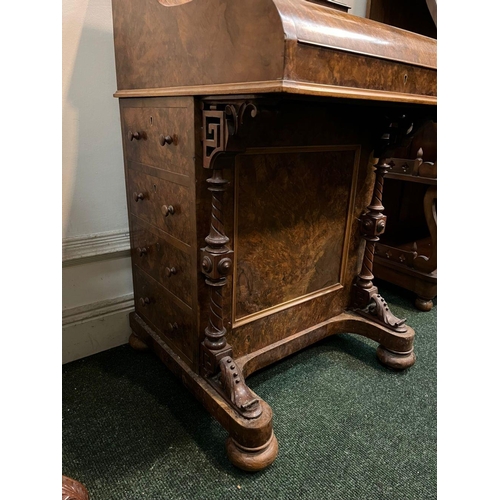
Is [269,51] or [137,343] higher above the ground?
[269,51]

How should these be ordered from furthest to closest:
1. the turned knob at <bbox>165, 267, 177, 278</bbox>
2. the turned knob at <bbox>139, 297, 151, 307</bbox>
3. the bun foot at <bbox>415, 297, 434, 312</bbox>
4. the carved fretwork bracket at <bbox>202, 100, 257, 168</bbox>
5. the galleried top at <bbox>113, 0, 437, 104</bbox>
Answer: the bun foot at <bbox>415, 297, 434, 312</bbox> < the turned knob at <bbox>139, 297, 151, 307</bbox> < the turned knob at <bbox>165, 267, 177, 278</bbox> < the carved fretwork bracket at <bbox>202, 100, 257, 168</bbox> < the galleried top at <bbox>113, 0, 437, 104</bbox>

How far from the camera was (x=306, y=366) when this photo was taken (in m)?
1.67

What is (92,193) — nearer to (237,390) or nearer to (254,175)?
(254,175)

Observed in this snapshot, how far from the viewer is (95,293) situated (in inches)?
67.0

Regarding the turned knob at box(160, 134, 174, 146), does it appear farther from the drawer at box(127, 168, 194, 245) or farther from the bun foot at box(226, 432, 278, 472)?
the bun foot at box(226, 432, 278, 472)

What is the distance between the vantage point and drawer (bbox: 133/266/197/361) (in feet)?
4.55

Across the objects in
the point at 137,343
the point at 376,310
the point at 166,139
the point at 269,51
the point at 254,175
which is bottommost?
the point at 137,343

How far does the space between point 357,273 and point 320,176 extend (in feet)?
1.80

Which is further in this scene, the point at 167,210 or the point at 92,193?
the point at 92,193

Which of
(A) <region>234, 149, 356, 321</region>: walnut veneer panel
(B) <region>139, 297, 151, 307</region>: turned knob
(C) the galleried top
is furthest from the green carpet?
(C) the galleried top

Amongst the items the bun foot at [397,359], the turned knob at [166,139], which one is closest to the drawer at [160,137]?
the turned knob at [166,139]

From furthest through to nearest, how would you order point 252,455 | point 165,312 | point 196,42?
point 165,312 → point 252,455 → point 196,42

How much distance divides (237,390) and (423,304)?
4.45 ft

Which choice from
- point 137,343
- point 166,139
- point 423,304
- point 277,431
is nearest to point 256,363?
point 277,431
